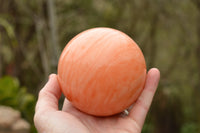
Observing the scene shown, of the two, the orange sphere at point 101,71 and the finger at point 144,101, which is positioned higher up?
the orange sphere at point 101,71

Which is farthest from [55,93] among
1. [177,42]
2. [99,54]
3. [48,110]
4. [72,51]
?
[177,42]

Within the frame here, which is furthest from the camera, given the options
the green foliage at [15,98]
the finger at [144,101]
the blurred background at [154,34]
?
the blurred background at [154,34]

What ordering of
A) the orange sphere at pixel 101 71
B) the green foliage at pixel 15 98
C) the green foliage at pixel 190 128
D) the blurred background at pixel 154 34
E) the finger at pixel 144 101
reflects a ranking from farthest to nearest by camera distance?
1. the green foliage at pixel 190 128
2. the blurred background at pixel 154 34
3. the green foliage at pixel 15 98
4. the finger at pixel 144 101
5. the orange sphere at pixel 101 71

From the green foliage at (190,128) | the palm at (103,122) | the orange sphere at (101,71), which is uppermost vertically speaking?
the orange sphere at (101,71)

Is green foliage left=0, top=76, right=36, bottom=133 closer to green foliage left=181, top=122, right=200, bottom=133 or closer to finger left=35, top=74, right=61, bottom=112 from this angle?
finger left=35, top=74, right=61, bottom=112

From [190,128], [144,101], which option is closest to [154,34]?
[190,128]

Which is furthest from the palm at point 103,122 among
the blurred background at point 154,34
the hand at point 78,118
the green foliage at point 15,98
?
the blurred background at point 154,34

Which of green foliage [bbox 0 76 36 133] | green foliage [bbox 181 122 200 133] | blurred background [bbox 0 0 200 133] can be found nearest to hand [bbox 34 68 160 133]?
green foliage [bbox 0 76 36 133]

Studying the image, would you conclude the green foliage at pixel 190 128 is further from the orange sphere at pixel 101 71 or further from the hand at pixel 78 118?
the orange sphere at pixel 101 71

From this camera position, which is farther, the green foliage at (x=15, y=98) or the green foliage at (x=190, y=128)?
the green foliage at (x=190, y=128)
